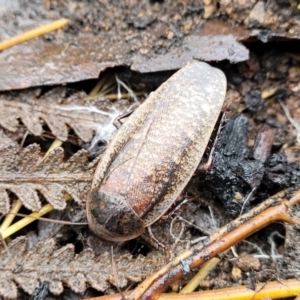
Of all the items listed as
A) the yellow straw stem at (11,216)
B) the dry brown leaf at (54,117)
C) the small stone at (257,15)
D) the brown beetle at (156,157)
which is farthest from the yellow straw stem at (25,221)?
the small stone at (257,15)

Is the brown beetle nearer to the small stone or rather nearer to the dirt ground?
the dirt ground

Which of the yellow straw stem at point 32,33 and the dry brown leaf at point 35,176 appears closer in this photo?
the dry brown leaf at point 35,176

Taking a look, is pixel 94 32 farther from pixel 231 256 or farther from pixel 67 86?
pixel 231 256

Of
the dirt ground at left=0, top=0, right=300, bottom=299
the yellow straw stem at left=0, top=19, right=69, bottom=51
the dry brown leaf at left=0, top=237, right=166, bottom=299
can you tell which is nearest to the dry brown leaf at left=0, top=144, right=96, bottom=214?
the dirt ground at left=0, top=0, right=300, bottom=299

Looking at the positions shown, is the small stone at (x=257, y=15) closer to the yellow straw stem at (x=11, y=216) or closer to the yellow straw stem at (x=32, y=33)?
the yellow straw stem at (x=32, y=33)

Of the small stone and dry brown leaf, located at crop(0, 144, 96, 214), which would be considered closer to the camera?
dry brown leaf, located at crop(0, 144, 96, 214)

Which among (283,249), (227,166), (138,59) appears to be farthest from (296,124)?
(138,59)
